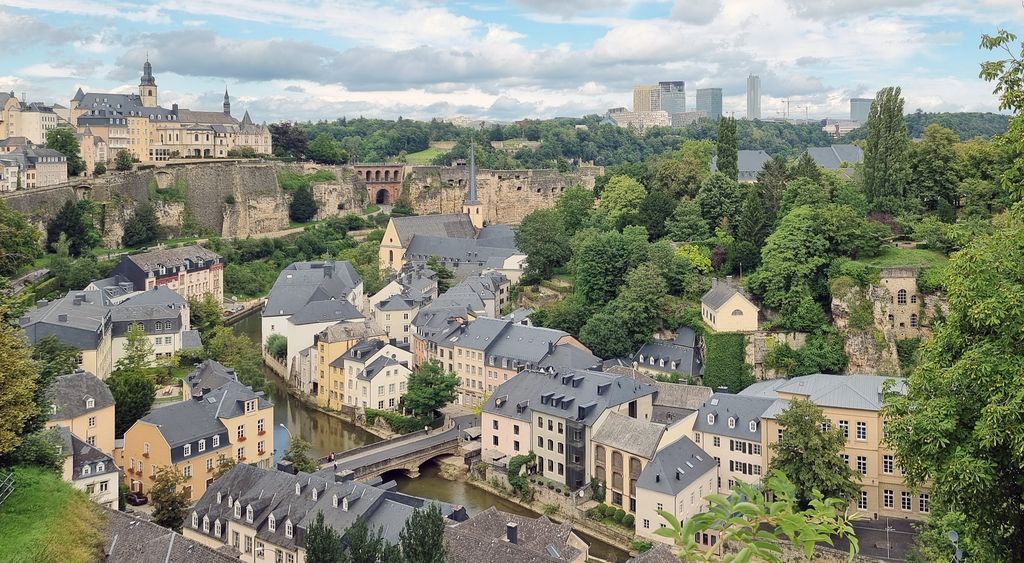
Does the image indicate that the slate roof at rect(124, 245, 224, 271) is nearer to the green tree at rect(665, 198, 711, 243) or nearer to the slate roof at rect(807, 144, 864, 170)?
the green tree at rect(665, 198, 711, 243)

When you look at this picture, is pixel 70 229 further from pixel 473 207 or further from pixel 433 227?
pixel 473 207

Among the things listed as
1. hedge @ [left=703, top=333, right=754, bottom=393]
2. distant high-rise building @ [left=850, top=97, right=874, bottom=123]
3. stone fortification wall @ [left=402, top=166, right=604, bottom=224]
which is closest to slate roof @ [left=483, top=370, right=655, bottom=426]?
hedge @ [left=703, top=333, right=754, bottom=393]

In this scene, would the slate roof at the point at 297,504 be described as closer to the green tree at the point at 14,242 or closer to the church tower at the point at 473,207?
the green tree at the point at 14,242

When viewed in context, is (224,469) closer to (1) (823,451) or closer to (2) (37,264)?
(1) (823,451)

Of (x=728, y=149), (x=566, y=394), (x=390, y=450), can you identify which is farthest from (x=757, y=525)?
(x=728, y=149)

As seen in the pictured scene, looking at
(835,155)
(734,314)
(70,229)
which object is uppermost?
(835,155)

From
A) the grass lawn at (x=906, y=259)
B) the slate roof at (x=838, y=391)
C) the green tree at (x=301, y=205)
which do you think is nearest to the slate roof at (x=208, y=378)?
the slate roof at (x=838, y=391)

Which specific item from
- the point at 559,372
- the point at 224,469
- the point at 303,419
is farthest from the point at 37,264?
the point at 559,372
